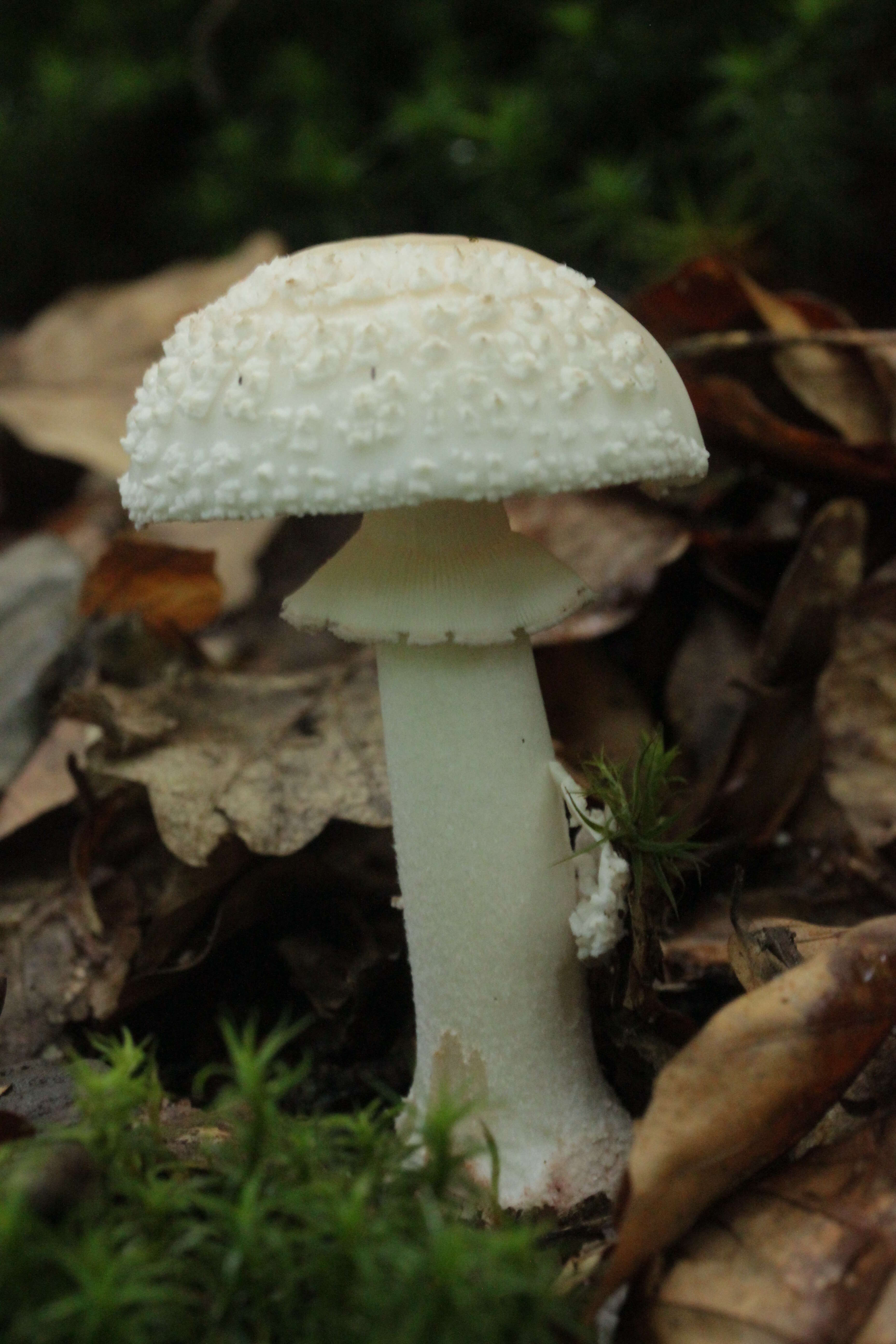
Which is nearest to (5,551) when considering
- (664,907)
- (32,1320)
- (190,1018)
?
(190,1018)

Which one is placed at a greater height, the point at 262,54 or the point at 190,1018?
the point at 262,54

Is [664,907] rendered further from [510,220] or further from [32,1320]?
[510,220]

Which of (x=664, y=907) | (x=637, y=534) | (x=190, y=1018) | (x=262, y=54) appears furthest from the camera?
(x=262, y=54)

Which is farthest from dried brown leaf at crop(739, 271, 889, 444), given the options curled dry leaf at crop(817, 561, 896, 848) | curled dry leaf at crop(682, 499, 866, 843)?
curled dry leaf at crop(817, 561, 896, 848)

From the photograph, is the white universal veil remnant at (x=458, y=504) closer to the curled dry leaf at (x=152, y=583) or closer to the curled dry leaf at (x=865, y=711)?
the curled dry leaf at (x=865, y=711)

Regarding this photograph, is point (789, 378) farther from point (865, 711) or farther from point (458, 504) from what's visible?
point (458, 504)

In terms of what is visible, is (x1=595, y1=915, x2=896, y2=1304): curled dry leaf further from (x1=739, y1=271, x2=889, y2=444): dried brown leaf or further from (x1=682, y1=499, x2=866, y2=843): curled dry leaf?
(x1=739, y1=271, x2=889, y2=444): dried brown leaf

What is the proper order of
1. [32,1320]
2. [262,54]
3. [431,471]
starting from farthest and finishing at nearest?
1. [262,54]
2. [431,471]
3. [32,1320]
